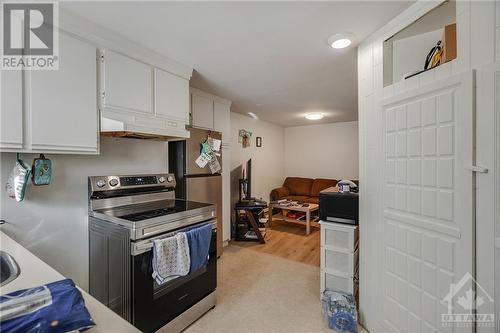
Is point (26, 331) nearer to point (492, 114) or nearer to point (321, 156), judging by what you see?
point (492, 114)

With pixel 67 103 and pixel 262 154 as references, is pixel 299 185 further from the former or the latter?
pixel 67 103

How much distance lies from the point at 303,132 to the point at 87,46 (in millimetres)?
5022

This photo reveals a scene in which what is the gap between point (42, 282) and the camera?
895 mm

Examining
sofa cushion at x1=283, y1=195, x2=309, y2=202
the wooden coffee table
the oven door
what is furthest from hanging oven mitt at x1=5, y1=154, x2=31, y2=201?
sofa cushion at x1=283, y1=195, x2=309, y2=202

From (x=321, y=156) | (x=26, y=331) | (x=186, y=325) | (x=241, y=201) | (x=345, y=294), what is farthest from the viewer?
(x=321, y=156)

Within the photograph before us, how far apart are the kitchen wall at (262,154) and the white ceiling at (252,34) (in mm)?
1731

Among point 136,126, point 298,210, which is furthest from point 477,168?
point 298,210

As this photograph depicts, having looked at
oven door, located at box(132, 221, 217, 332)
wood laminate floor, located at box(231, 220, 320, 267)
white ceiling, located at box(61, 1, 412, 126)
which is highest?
white ceiling, located at box(61, 1, 412, 126)

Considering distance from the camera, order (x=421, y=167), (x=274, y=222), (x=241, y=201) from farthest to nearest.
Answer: (x=274, y=222) → (x=241, y=201) → (x=421, y=167)

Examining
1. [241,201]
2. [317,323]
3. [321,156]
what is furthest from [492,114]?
[321,156]

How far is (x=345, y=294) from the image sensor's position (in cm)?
194

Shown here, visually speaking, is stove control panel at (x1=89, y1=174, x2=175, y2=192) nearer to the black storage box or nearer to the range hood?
the range hood

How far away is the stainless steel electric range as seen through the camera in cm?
143

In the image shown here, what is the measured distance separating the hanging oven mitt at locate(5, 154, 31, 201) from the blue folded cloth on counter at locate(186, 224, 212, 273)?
1.03 metres
